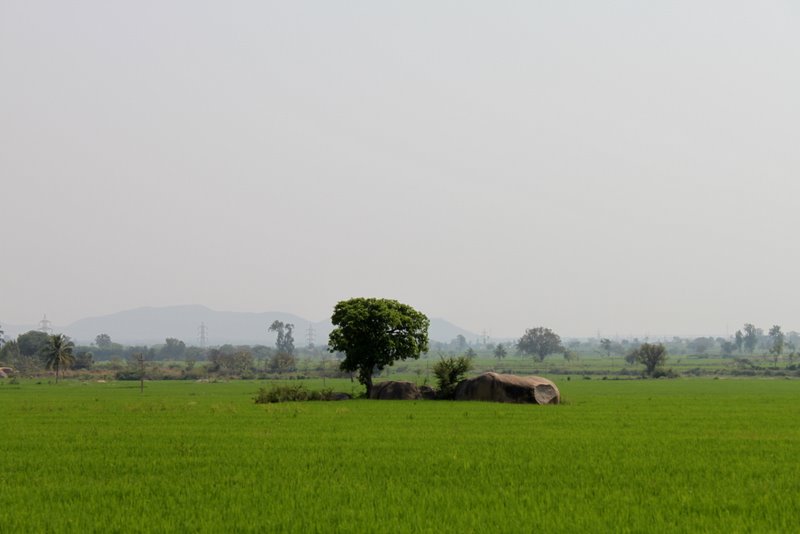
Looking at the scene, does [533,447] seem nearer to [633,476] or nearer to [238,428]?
[633,476]

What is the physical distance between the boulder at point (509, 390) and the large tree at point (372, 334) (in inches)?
191

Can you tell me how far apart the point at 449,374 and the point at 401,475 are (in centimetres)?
3285

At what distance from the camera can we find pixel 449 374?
53.8m

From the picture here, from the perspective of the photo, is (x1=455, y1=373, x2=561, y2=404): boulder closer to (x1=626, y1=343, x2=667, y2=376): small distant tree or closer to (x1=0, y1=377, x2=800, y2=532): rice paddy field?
(x1=0, y1=377, x2=800, y2=532): rice paddy field

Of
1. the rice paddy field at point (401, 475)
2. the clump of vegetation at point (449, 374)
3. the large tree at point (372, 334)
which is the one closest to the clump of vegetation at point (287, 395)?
the large tree at point (372, 334)

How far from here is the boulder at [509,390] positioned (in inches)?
1956

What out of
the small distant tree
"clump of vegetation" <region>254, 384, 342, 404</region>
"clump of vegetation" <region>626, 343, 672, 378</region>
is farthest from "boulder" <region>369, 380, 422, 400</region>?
the small distant tree

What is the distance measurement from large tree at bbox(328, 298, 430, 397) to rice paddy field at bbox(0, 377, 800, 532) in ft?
58.3

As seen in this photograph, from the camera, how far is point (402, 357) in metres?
55.8

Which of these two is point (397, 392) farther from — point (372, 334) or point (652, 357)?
point (652, 357)

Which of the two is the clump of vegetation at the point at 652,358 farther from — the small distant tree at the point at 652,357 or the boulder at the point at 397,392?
the boulder at the point at 397,392

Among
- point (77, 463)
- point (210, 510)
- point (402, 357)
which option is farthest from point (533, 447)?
point (402, 357)

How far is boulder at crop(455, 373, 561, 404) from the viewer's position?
49688 millimetres

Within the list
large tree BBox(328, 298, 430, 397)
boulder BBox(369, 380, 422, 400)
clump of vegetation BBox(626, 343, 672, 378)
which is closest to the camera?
boulder BBox(369, 380, 422, 400)
